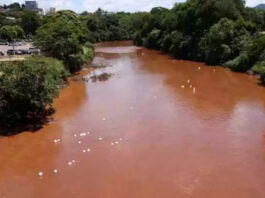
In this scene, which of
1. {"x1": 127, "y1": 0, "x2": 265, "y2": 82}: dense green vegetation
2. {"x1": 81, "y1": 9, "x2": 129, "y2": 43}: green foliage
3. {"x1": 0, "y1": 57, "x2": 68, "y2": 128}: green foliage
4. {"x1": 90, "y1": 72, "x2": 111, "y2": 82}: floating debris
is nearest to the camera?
{"x1": 0, "y1": 57, "x2": 68, "y2": 128}: green foliage

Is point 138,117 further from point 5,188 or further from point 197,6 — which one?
point 197,6

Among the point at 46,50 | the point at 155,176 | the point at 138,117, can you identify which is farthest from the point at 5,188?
the point at 46,50

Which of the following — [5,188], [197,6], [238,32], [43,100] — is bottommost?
[5,188]

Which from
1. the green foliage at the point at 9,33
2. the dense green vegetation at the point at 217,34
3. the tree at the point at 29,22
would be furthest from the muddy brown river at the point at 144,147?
the tree at the point at 29,22

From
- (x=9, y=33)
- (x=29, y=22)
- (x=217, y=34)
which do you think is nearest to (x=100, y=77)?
(x=217, y=34)

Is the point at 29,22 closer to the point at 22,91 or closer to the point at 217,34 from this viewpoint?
the point at 217,34

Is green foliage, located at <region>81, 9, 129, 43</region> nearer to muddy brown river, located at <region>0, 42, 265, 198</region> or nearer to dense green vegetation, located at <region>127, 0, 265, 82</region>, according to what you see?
dense green vegetation, located at <region>127, 0, 265, 82</region>

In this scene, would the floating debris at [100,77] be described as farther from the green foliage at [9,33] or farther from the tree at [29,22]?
the tree at [29,22]

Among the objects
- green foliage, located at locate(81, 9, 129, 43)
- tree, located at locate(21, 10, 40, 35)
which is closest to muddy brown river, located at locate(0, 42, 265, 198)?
tree, located at locate(21, 10, 40, 35)
